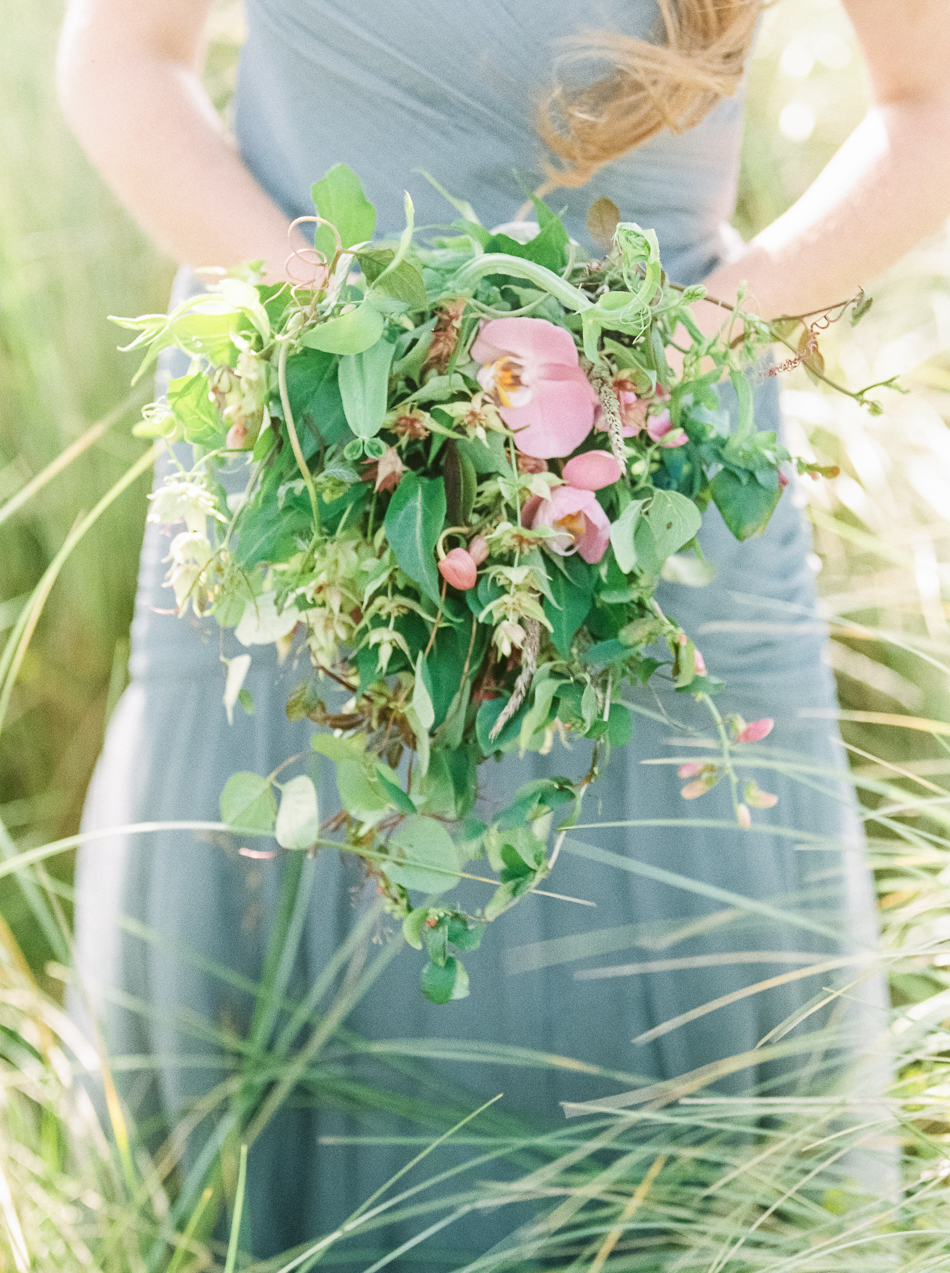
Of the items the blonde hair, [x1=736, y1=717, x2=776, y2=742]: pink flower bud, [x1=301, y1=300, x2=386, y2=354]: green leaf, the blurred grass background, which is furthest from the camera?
the blurred grass background

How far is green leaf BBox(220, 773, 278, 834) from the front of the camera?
0.44 meters

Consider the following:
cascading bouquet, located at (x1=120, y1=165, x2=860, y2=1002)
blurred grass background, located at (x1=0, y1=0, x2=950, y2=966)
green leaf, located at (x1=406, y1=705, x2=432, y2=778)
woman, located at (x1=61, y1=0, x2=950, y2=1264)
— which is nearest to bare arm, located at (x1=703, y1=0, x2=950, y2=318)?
woman, located at (x1=61, y1=0, x2=950, y2=1264)

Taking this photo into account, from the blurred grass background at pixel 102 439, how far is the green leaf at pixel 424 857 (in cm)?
102

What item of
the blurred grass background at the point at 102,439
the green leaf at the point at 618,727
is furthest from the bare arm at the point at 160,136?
the blurred grass background at the point at 102,439

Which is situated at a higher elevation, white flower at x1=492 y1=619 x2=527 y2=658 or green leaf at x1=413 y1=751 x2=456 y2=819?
white flower at x1=492 y1=619 x2=527 y2=658

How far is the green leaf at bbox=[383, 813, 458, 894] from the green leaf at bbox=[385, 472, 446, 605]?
10 centimetres

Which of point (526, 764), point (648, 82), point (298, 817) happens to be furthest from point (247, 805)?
point (648, 82)

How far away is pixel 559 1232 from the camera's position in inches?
32.7

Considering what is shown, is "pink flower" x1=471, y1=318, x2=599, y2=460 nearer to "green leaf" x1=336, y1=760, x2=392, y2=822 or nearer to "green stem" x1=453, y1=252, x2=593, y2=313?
"green stem" x1=453, y1=252, x2=593, y2=313

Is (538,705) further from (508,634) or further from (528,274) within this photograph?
(528,274)

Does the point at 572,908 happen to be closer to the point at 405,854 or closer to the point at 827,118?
the point at 405,854

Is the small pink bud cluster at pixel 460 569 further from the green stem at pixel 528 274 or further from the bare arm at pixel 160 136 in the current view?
the bare arm at pixel 160 136

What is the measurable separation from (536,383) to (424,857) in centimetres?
20

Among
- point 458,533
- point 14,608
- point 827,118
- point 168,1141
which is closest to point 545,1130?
point 168,1141
